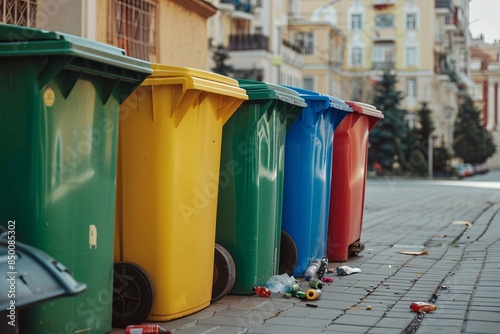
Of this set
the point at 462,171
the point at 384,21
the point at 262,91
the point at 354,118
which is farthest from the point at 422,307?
the point at 384,21

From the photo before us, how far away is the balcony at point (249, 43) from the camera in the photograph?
172 feet

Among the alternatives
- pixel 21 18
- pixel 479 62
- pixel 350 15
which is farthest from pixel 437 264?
pixel 479 62

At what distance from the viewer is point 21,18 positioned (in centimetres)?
1236

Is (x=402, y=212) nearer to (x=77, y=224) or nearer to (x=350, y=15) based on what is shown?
(x=77, y=224)

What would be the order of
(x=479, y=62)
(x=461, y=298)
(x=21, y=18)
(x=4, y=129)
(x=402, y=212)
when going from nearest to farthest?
1. (x=4, y=129)
2. (x=461, y=298)
3. (x=21, y=18)
4. (x=402, y=212)
5. (x=479, y=62)

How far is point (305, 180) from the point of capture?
8078 mm

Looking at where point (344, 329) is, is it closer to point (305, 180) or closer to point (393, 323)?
point (393, 323)

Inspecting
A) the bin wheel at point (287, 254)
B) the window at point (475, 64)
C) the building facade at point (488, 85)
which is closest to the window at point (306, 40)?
the building facade at point (488, 85)

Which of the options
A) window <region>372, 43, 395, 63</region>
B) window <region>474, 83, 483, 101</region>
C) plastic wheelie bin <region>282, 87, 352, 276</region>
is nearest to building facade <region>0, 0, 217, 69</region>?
plastic wheelie bin <region>282, 87, 352, 276</region>

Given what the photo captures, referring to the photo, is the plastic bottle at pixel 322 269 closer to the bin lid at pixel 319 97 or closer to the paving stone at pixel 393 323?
the bin lid at pixel 319 97

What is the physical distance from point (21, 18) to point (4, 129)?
7929 mm

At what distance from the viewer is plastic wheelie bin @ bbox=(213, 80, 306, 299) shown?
22.8ft

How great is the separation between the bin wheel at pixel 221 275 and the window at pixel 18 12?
246 inches

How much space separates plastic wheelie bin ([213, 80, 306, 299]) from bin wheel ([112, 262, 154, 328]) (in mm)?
1078
